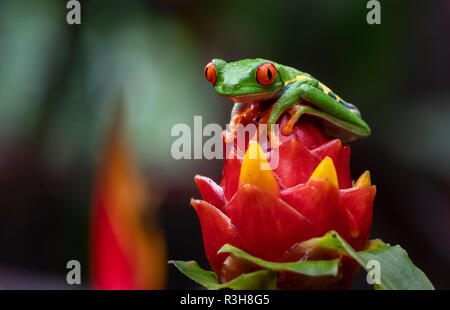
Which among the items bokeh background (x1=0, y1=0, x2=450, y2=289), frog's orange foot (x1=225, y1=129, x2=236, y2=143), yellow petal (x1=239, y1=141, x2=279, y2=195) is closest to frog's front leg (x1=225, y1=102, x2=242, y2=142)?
frog's orange foot (x1=225, y1=129, x2=236, y2=143)

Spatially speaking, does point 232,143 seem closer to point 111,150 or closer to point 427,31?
point 111,150

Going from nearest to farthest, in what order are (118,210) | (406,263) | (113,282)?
(406,263) → (113,282) → (118,210)

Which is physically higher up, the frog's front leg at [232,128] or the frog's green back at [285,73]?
the frog's green back at [285,73]

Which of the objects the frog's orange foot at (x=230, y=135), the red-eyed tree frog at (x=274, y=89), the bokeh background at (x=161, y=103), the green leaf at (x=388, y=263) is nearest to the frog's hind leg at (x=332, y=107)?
the red-eyed tree frog at (x=274, y=89)

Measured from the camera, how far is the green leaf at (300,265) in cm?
50

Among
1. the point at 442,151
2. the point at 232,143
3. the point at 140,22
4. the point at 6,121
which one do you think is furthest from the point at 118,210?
the point at 442,151

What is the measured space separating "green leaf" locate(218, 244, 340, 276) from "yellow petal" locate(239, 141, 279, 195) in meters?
0.08

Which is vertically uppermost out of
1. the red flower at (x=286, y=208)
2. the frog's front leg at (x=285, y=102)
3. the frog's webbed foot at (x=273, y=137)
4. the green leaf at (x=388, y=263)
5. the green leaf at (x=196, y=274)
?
the frog's front leg at (x=285, y=102)

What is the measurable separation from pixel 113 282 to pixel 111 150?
500 mm

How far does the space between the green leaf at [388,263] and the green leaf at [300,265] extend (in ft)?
0.07

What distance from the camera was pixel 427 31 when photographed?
190 centimetres

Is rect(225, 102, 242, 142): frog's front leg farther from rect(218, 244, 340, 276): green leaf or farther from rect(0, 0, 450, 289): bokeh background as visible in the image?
rect(0, 0, 450, 289): bokeh background

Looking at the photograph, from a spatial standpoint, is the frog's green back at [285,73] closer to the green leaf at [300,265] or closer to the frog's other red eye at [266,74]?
the frog's other red eye at [266,74]

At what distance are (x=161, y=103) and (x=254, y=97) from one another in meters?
1.26
